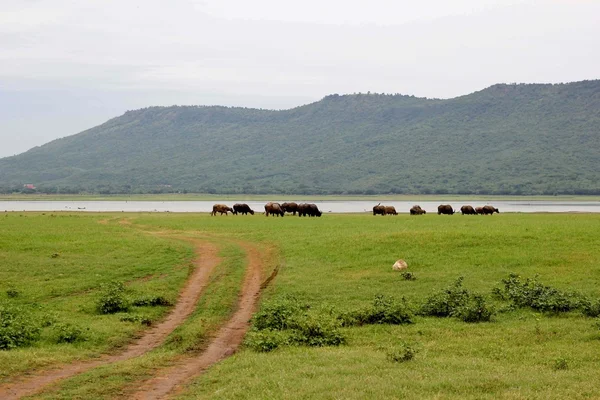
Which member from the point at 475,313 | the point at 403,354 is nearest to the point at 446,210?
the point at 475,313

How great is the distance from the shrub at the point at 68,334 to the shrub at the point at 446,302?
25.8 feet

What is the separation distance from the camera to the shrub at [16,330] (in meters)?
14.0

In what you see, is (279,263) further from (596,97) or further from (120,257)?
(596,97)

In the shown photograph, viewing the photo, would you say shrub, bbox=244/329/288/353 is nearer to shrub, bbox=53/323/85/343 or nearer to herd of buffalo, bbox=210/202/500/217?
shrub, bbox=53/323/85/343

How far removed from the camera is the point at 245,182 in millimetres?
186625

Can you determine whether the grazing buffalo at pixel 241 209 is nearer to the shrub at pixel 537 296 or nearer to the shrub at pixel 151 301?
the shrub at pixel 151 301

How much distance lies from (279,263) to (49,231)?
1499cm

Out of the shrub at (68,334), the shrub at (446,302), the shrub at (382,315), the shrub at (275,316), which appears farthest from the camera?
the shrub at (446,302)

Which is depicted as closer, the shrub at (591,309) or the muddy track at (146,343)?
the muddy track at (146,343)

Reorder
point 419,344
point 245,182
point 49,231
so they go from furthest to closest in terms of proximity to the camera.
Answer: point 245,182
point 49,231
point 419,344

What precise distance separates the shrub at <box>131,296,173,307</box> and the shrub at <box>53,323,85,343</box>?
344cm

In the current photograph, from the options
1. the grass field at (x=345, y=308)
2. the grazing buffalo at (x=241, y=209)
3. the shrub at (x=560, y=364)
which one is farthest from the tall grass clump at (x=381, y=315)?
the grazing buffalo at (x=241, y=209)

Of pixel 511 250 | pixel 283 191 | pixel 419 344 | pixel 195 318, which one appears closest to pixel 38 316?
pixel 195 318

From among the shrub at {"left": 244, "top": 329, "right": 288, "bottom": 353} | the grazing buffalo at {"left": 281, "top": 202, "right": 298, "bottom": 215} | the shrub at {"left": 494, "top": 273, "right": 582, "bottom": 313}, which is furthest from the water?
the shrub at {"left": 244, "top": 329, "right": 288, "bottom": 353}
